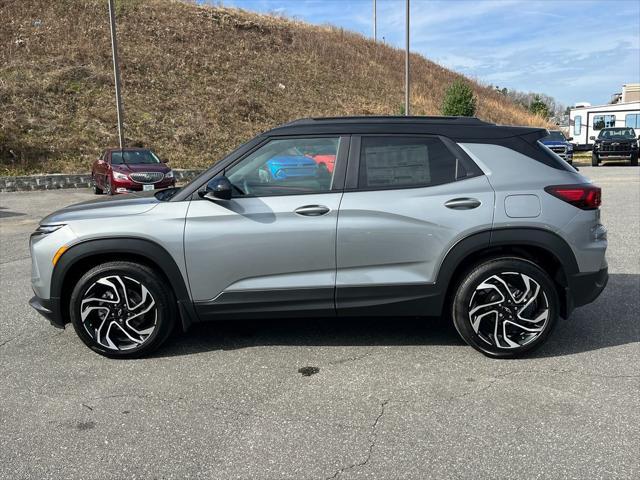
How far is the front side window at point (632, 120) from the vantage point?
90.9 feet

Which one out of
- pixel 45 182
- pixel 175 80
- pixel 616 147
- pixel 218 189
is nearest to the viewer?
pixel 218 189

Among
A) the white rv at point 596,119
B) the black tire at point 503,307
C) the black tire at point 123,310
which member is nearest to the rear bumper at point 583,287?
the black tire at point 503,307

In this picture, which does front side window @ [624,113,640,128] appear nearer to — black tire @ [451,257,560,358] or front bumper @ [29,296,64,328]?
black tire @ [451,257,560,358]

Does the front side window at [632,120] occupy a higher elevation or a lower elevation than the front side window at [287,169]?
higher

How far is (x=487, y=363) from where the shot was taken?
3.92 m

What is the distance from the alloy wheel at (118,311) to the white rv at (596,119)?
98.1ft

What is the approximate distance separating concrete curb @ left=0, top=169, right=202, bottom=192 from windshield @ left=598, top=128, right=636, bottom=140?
22769 millimetres

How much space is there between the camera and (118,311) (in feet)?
13.1

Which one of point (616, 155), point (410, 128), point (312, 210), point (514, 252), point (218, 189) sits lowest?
point (514, 252)

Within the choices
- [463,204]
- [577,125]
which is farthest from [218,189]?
[577,125]

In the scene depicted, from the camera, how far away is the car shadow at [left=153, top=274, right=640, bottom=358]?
4.28 metres

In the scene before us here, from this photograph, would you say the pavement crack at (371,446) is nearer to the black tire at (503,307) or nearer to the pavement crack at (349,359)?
the pavement crack at (349,359)

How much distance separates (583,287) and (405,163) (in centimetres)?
161

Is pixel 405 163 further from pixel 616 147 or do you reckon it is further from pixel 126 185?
pixel 616 147
